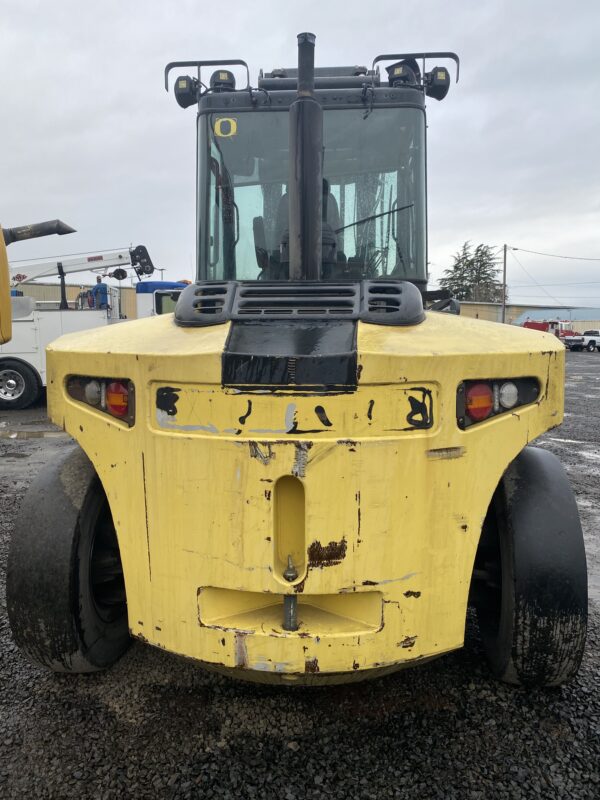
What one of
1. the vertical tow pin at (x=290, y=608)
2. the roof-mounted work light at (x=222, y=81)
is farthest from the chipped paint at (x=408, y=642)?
the roof-mounted work light at (x=222, y=81)

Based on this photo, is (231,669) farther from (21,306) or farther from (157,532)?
(21,306)

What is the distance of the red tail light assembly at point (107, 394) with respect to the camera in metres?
1.92

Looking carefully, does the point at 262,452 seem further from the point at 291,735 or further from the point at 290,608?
the point at 291,735

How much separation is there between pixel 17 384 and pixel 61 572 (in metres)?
9.65

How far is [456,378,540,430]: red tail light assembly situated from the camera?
5.96 ft

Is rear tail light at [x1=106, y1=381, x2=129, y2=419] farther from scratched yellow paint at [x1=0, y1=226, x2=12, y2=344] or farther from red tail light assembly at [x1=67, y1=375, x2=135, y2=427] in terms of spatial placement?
scratched yellow paint at [x1=0, y1=226, x2=12, y2=344]

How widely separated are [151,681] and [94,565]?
534 millimetres

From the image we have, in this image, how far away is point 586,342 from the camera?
3934 cm

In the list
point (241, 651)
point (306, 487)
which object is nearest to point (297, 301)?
point (306, 487)

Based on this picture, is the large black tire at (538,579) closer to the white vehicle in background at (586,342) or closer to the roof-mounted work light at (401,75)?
the roof-mounted work light at (401,75)

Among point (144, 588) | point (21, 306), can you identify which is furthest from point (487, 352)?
point (21, 306)

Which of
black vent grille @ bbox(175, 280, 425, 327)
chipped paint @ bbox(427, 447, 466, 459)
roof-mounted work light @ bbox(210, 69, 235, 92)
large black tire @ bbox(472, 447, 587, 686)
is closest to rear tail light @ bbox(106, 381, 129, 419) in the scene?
black vent grille @ bbox(175, 280, 425, 327)

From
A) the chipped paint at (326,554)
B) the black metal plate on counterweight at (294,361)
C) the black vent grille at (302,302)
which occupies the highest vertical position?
the black vent grille at (302,302)

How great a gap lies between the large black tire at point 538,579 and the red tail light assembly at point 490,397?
0.44 m
